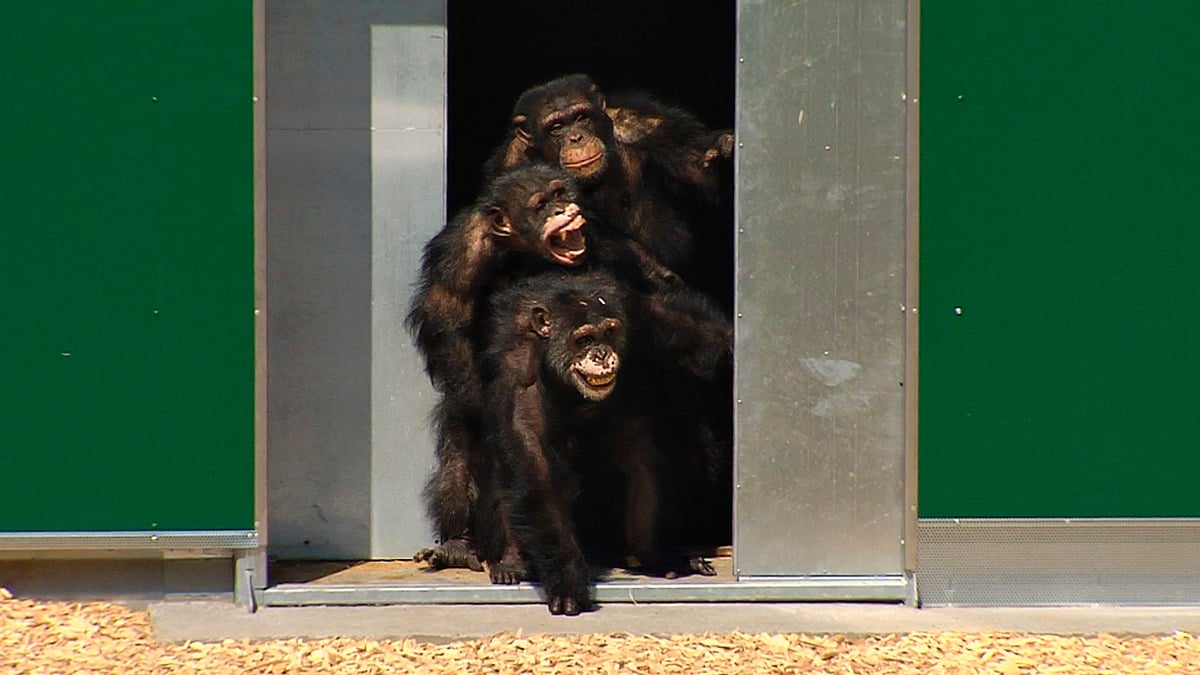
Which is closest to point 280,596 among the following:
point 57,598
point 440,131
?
point 57,598

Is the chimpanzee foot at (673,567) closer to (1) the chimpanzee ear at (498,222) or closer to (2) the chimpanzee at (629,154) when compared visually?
(2) the chimpanzee at (629,154)

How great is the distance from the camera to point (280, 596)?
6.39 m

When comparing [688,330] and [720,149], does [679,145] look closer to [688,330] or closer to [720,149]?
[720,149]

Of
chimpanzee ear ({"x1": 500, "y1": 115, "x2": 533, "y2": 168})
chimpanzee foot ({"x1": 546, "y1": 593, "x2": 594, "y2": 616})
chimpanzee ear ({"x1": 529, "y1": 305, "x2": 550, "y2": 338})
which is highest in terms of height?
chimpanzee ear ({"x1": 500, "y1": 115, "x2": 533, "y2": 168})

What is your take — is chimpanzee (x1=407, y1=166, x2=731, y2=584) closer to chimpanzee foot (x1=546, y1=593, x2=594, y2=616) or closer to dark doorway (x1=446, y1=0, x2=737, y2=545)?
chimpanzee foot (x1=546, y1=593, x2=594, y2=616)

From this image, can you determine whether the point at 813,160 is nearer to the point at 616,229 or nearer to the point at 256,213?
the point at 616,229

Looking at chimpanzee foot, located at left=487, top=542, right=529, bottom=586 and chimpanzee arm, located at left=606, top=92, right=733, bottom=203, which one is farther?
chimpanzee arm, located at left=606, top=92, right=733, bottom=203

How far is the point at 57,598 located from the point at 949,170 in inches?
150

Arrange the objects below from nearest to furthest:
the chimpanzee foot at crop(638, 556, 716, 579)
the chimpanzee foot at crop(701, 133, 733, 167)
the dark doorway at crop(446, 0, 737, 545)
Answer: the chimpanzee foot at crop(638, 556, 716, 579)
the chimpanzee foot at crop(701, 133, 733, 167)
the dark doorway at crop(446, 0, 737, 545)

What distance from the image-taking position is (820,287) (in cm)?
657

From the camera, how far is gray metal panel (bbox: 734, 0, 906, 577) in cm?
654

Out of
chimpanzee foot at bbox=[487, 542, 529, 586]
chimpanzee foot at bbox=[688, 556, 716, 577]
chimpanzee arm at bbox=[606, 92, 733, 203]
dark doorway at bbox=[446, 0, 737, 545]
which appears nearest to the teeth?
chimpanzee foot at bbox=[487, 542, 529, 586]

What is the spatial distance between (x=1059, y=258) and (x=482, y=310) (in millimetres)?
2307

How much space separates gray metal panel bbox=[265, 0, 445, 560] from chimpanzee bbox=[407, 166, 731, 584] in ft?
1.06
